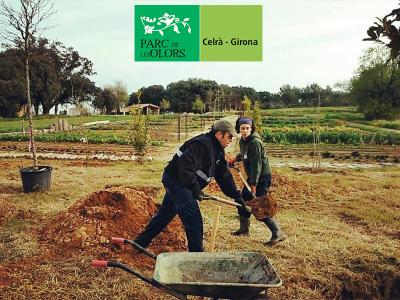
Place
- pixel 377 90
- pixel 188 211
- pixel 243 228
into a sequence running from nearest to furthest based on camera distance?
pixel 188 211 → pixel 243 228 → pixel 377 90

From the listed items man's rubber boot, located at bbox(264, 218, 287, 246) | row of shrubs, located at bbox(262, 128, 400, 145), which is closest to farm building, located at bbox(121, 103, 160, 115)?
row of shrubs, located at bbox(262, 128, 400, 145)

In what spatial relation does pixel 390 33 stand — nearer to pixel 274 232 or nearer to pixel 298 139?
pixel 274 232

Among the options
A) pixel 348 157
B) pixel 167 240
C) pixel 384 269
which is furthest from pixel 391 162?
pixel 167 240

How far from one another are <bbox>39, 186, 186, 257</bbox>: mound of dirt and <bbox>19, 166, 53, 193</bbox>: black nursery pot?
2698 mm

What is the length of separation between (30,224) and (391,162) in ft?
45.3

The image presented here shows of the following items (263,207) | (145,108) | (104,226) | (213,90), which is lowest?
(104,226)

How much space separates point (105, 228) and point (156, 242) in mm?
721

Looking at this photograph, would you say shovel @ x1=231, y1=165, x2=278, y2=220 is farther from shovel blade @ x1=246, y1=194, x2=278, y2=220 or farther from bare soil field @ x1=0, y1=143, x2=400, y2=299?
bare soil field @ x1=0, y1=143, x2=400, y2=299

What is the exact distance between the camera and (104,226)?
5.48m

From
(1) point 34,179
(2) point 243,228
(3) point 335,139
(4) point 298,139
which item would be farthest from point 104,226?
(3) point 335,139

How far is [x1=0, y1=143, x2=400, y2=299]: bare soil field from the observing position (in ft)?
14.3

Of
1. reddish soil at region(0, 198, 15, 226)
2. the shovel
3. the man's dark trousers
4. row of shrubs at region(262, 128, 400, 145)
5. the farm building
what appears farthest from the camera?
row of shrubs at region(262, 128, 400, 145)

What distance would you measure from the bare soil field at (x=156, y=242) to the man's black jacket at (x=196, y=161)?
124 cm

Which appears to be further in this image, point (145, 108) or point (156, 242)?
point (145, 108)
